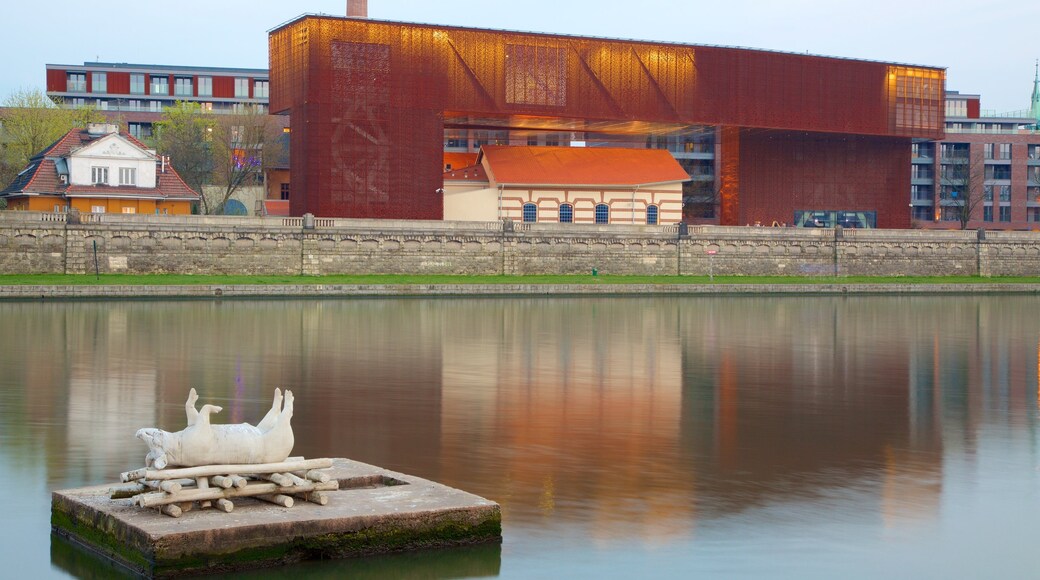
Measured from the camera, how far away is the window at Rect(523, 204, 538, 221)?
3593 inches

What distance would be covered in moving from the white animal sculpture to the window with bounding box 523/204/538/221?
77.1m

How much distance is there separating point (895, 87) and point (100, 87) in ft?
300

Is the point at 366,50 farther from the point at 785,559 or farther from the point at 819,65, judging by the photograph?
the point at 785,559

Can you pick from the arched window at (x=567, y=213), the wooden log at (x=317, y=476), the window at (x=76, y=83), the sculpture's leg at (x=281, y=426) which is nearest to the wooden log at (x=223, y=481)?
the sculpture's leg at (x=281, y=426)

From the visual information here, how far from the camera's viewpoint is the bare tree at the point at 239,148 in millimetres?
111062

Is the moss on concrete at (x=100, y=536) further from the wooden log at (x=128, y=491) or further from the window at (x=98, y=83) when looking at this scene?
the window at (x=98, y=83)

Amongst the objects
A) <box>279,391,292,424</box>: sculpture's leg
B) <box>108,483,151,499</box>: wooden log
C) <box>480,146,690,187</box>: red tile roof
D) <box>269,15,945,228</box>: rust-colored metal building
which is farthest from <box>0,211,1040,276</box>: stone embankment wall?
<box>279,391,292,424</box>: sculpture's leg

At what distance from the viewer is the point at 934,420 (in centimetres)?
2430

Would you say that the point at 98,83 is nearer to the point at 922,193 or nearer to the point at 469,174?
the point at 469,174

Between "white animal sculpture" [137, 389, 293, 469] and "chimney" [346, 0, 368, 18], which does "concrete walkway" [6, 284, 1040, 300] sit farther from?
"white animal sculpture" [137, 389, 293, 469]

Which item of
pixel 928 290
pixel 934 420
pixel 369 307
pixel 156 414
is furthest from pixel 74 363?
pixel 928 290

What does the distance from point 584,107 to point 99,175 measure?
3254 centimetres

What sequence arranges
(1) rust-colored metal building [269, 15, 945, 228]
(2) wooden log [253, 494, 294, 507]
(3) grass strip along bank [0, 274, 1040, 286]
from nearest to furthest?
(2) wooden log [253, 494, 294, 507]
(3) grass strip along bank [0, 274, 1040, 286]
(1) rust-colored metal building [269, 15, 945, 228]

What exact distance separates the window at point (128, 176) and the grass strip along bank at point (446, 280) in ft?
36.4
